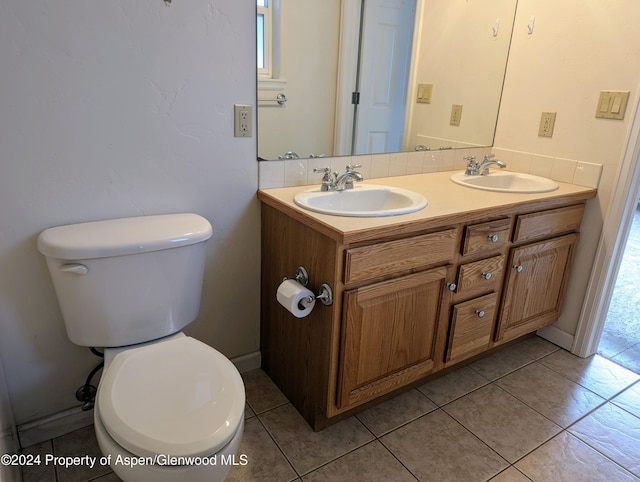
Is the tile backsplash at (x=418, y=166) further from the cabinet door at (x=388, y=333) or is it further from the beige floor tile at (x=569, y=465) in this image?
the beige floor tile at (x=569, y=465)

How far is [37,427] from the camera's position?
4.84ft

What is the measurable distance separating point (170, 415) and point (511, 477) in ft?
3.72

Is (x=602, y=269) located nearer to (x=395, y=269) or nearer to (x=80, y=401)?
(x=395, y=269)

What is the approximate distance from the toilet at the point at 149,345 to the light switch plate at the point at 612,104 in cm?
174

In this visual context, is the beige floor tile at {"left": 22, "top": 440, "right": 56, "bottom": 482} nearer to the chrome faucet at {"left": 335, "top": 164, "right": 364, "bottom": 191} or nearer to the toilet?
the toilet

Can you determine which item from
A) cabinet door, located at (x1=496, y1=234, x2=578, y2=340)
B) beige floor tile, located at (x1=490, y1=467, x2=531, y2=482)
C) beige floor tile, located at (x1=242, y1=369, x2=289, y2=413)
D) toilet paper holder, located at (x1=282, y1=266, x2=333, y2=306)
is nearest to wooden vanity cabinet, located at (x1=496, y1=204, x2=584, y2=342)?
cabinet door, located at (x1=496, y1=234, x2=578, y2=340)

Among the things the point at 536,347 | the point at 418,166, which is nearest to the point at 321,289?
the point at 418,166

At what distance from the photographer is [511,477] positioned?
145cm

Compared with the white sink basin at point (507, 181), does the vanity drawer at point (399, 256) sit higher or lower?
lower

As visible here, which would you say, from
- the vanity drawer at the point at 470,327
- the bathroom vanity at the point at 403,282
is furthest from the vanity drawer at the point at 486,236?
the vanity drawer at the point at 470,327

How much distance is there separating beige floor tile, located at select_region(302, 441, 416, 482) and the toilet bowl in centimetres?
48

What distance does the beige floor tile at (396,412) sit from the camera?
5.41ft

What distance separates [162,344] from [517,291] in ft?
4.82

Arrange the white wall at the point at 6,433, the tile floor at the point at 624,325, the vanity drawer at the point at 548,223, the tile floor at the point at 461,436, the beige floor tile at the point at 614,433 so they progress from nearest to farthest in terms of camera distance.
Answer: the white wall at the point at 6,433, the tile floor at the point at 461,436, the beige floor tile at the point at 614,433, the vanity drawer at the point at 548,223, the tile floor at the point at 624,325
